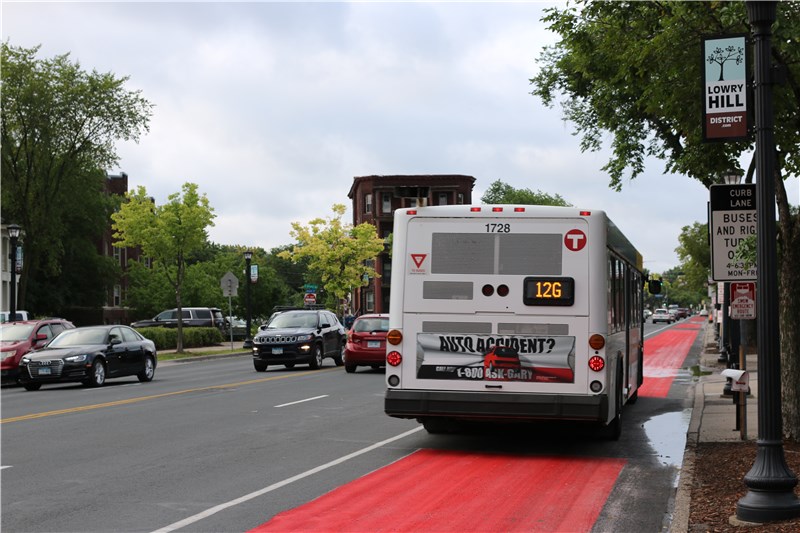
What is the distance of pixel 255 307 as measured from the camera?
9081 centimetres

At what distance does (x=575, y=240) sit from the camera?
11961mm

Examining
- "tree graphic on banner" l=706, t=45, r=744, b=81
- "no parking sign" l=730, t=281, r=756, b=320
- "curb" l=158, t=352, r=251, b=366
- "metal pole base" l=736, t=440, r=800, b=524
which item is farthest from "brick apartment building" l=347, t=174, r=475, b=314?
"metal pole base" l=736, t=440, r=800, b=524

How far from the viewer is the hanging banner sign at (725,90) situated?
30.0ft

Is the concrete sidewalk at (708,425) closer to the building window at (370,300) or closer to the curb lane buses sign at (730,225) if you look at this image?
the curb lane buses sign at (730,225)

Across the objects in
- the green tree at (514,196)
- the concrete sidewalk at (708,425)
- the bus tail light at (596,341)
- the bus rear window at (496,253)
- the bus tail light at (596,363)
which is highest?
the green tree at (514,196)

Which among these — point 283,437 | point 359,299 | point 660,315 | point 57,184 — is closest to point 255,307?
point 359,299

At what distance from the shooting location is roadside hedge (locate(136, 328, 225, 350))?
153 ft

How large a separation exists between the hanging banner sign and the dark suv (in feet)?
68.0

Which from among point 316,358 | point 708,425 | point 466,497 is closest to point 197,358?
point 316,358

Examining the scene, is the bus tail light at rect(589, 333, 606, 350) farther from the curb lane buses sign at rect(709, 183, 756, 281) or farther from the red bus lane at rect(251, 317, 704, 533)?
the curb lane buses sign at rect(709, 183, 756, 281)

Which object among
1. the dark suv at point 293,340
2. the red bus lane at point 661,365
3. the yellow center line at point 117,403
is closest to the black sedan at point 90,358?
the yellow center line at point 117,403

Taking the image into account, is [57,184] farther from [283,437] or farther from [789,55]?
Result: [789,55]

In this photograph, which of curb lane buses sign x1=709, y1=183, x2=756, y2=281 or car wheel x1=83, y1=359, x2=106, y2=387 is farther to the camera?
car wheel x1=83, y1=359, x2=106, y2=387

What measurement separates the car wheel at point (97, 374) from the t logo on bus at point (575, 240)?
49.5 feet
